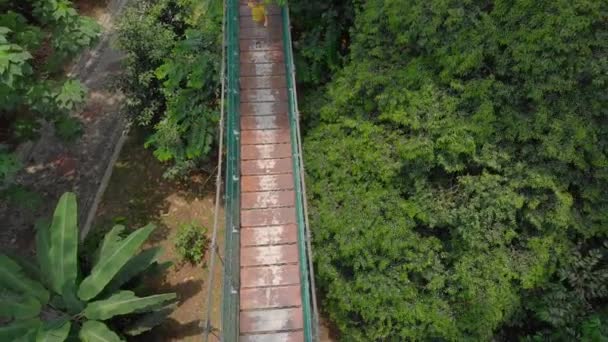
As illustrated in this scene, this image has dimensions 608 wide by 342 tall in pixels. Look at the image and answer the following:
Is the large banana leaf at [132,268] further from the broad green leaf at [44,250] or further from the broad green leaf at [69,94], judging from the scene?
the broad green leaf at [69,94]

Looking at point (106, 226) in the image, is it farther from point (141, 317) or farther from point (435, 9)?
point (435, 9)

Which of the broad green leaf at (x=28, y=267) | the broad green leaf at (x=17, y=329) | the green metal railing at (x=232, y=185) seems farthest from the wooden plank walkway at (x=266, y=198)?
the broad green leaf at (x=28, y=267)

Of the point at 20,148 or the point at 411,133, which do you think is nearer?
the point at 411,133

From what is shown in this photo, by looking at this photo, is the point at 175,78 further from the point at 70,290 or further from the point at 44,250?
the point at 70,290

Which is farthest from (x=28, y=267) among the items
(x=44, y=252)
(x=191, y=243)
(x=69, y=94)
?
(x=69, y=94)

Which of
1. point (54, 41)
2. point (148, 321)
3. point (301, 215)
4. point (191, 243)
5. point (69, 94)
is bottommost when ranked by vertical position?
point (148, 321)

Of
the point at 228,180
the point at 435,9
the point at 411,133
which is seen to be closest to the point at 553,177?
the point at 411,133

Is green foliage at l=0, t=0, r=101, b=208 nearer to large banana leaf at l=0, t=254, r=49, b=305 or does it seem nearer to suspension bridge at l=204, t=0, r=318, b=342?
large banana leaf at l=0, t=254, r=49, b=305
